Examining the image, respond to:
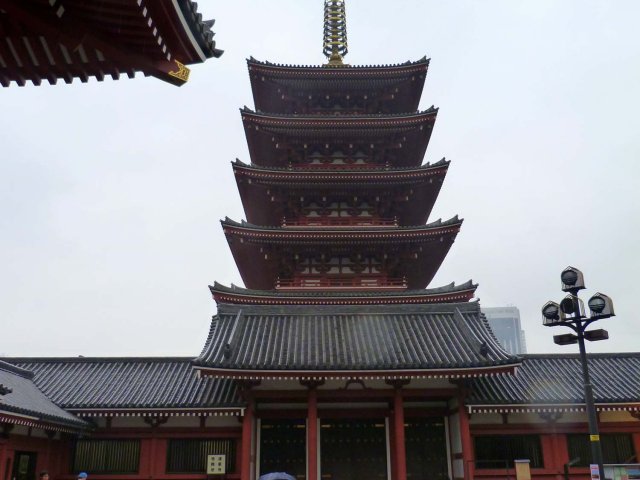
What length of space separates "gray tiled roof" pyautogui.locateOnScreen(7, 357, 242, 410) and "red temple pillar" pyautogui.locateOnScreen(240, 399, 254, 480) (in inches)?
18.6

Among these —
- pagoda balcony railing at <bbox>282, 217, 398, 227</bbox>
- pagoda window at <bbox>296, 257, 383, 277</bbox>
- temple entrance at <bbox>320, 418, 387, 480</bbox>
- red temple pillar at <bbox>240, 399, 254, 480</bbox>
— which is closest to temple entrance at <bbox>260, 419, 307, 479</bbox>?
temple entrance at <bbox>320, 418, 387, 480</bbox>

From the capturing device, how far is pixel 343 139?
24.8 m

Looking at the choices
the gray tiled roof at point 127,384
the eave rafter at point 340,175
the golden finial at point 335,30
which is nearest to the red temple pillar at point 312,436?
the gray tiled roof at point 127,384

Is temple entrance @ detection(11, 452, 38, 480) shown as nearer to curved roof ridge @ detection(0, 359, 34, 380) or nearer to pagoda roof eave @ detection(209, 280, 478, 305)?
curved roof ridge @ detection(0, 359, 34, 380)

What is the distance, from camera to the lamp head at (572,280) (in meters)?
10.8

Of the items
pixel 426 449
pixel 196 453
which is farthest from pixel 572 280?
pixel 196 453

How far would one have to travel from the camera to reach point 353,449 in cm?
1797

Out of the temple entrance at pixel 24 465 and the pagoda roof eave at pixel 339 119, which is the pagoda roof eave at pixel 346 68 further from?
the temple entrance at pixel 24 465

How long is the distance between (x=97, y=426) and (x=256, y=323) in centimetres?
624

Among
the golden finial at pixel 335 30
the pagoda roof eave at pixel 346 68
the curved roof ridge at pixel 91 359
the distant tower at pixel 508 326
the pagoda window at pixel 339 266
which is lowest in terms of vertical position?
the curved roof ridge at pixel 91 359

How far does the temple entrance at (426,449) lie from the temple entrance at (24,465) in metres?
11.7

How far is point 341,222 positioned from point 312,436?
9.93m

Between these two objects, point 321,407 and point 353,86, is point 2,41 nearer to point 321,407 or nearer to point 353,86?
point 321,407

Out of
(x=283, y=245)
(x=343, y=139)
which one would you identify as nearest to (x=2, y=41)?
(x=283, y=245)
